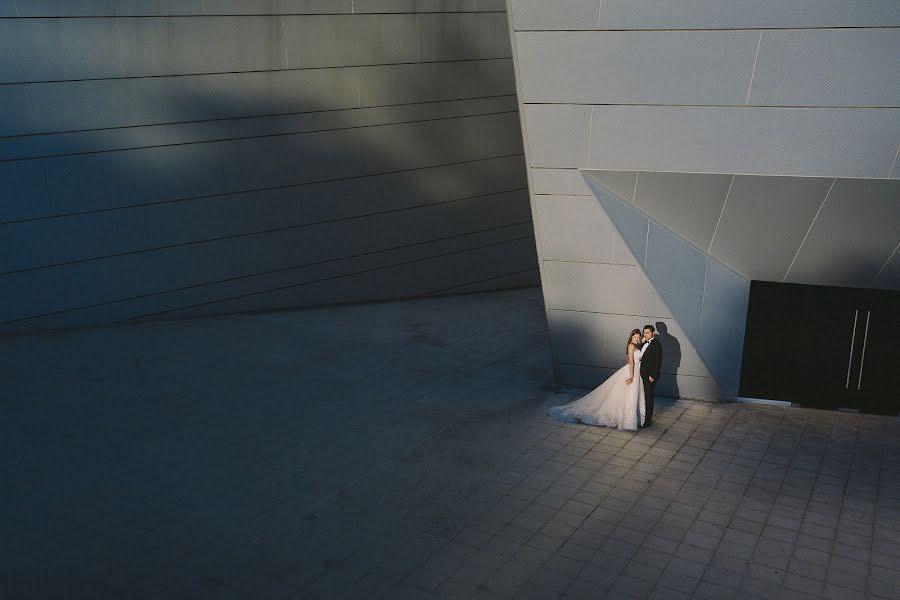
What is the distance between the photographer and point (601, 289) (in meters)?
12.6

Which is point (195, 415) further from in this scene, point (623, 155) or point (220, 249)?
point (623, 155)

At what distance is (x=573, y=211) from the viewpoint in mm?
11977

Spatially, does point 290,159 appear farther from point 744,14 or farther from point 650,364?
point 744,14

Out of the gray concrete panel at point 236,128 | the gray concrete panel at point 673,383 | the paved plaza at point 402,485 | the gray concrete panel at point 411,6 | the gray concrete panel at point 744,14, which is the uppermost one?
the gray concrete panel at point 411,6

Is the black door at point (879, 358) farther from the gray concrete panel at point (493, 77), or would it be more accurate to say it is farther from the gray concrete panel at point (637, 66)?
the gray concrete panel at point (493, 77)

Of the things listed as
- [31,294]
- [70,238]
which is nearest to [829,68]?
[70,238]

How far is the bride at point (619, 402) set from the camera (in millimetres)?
11680

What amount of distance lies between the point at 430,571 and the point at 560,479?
2606 mm

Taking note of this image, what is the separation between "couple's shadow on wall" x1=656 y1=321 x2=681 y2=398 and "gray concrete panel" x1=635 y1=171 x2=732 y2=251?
1448mm

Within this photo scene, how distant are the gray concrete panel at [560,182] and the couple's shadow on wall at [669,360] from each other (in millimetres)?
2449

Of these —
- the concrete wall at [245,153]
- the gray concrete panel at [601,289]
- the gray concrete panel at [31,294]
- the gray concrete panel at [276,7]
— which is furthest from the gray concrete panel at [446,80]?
the gray concrete panel at [31,294]

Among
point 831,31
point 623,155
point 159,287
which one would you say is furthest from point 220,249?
point 831,31

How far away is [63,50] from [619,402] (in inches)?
435

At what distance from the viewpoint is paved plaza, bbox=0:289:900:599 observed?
26.9 ft
